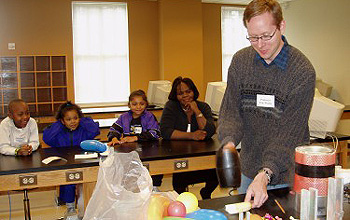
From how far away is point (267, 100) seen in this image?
4.98ft

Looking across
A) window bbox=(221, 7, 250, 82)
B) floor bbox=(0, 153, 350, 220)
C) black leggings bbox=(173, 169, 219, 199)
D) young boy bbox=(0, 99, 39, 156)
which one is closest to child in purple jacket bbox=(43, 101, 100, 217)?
young boy bbox=(0, 99, 39, 156)

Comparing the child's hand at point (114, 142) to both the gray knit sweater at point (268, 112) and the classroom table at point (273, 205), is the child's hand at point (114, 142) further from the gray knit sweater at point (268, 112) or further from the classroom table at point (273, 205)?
the classroom table at point (273, 205)

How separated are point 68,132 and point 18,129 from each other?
1.36 ft

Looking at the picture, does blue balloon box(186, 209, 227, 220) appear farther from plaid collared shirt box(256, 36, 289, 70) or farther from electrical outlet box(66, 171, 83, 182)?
electrical outlet box(66, 171, 83, 182)

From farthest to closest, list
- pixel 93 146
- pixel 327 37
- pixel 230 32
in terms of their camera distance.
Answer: pixel 230 32 → pixel 327 37 → pixel 93 146

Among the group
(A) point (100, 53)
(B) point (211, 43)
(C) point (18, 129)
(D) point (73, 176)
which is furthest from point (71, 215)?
(B) point (211, 43)

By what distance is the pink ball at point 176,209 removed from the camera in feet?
3.54

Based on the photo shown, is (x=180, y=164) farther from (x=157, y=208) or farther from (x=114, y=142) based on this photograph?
(x=157, y=208)

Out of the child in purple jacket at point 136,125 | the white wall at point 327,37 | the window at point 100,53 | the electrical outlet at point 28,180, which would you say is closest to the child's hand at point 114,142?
the child in purple jacket at point 136,125

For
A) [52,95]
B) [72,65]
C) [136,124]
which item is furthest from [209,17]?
[136,124]

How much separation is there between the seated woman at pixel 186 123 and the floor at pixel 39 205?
0.26 metres

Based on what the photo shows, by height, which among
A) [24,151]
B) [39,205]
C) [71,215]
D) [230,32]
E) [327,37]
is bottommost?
[39,205]

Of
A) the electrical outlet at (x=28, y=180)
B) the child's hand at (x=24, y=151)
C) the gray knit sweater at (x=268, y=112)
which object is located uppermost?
the gray knit sweater at (x=268, y=112)

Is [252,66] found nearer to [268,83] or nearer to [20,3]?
[268,83]
